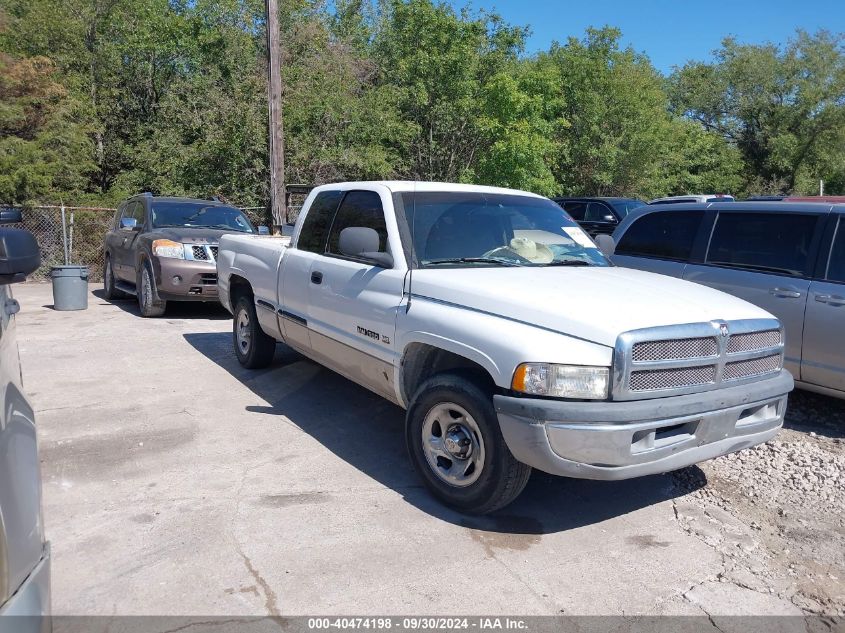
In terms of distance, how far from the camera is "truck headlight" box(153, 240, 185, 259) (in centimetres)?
992

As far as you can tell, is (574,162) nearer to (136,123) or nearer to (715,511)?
(136,123)

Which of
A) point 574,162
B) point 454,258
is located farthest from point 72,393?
point 574,162

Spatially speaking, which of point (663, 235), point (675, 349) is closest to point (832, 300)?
point (663, 235)

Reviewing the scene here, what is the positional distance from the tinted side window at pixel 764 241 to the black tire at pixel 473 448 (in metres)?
3.65

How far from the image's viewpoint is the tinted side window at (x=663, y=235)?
6898mm

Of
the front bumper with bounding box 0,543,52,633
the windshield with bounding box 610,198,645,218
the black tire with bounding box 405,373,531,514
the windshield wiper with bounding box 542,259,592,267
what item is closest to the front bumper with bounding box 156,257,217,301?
the windshield wiper with bounding box 542,259,592,267

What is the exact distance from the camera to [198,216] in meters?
11.2

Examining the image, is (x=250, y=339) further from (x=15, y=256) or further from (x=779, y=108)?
(x=779, y=108)

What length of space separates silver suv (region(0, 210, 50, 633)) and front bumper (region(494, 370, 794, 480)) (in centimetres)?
216

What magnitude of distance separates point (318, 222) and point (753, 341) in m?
3.53

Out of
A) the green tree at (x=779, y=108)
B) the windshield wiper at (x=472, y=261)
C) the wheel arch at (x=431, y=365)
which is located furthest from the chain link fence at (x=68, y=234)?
the green tree at (x=779, y=108)

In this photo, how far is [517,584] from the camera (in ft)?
11.1

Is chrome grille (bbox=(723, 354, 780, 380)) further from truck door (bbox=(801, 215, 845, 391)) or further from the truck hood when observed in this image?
truck door (bbox=(801, 215, 845, 391))

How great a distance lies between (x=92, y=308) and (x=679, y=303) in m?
10.3
